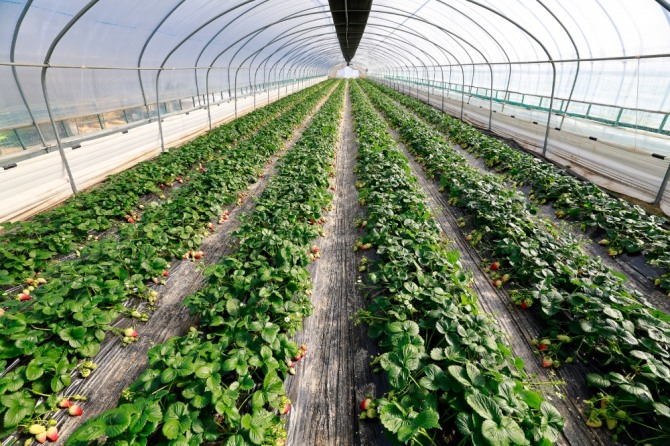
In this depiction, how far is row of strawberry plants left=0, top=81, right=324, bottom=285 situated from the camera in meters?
4.09

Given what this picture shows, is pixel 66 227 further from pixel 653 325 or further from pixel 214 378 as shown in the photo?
pixel 653 325

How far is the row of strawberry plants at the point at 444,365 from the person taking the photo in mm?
2016

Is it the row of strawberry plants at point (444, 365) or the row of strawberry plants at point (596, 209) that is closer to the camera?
the row of strawberry plants at point (444, 365)

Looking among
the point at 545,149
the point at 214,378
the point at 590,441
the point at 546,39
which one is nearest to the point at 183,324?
the point at 214,378

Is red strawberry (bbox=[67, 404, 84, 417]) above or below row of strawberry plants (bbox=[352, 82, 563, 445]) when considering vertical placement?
below

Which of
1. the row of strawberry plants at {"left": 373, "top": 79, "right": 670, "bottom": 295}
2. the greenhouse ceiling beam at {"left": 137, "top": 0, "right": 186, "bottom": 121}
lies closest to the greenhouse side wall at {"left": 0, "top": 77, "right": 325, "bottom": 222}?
the greenhouse ceiling beam at {"left": 137, "top": 0, "right": 186, "bottom": 121}

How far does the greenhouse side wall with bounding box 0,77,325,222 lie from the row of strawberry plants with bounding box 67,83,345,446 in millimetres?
5276

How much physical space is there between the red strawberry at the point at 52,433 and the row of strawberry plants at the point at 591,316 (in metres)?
4.26

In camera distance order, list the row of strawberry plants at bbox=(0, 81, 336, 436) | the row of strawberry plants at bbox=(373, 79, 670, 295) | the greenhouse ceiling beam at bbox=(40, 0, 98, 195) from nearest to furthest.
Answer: the row of strawberry plants at bbox=(0, 81, 336, 436) → the row of strawberry plants at bbox=(373, 79, 670, 295) → the greenhouse ceiling beam at bbox=(40, 0, 98, 195)

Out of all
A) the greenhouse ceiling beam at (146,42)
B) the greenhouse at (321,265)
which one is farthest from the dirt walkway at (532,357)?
the greenhouse ceiling beam at (146,42)

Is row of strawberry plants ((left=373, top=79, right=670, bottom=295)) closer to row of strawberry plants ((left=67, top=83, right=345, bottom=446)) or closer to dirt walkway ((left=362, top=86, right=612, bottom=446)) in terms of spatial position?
dirt walkway ((left=362, top=86, right=612, bottom=446))

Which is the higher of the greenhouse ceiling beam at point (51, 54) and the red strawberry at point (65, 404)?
the greenhouse ceiling beam at point (51, 54)

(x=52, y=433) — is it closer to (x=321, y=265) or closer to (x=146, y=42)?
(x=321, y=265)

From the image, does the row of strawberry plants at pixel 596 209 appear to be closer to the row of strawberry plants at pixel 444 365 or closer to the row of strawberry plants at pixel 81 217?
the row of strawberry plants at pixel 444 365
